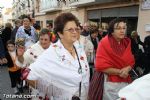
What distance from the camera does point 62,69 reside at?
2.98m

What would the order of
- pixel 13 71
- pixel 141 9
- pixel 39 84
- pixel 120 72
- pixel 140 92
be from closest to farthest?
pixel 140 92, pixel 39 84, pixel 120 72, pixel 13 71, pixel 141 9

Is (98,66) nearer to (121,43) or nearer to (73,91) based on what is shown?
(121,43)

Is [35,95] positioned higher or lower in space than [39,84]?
lower

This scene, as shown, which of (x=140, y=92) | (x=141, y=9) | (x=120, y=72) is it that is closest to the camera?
(x=140, y=92)

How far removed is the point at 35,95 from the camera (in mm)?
3777

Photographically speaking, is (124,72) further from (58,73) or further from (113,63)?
(58,73)

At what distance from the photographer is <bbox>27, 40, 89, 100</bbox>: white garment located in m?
2.98

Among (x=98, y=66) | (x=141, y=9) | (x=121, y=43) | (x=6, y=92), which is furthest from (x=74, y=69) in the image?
(x=141, y=9)

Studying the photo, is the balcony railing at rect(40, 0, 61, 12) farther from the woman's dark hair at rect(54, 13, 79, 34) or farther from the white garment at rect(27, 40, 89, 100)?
the white garment at rect(27, 40, 89, 100)

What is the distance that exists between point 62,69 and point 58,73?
0.19ft

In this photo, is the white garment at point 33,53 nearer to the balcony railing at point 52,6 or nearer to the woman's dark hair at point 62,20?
the woman's dark hair at point 62,20

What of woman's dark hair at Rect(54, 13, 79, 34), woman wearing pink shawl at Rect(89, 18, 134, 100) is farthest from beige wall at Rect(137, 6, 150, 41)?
woman's dark hair at Rect(54, 13, 79, 34)

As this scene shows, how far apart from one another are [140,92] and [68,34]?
1.47 meters

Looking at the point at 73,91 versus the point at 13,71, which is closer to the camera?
the point at 73,91
